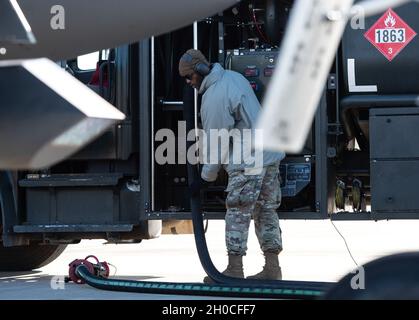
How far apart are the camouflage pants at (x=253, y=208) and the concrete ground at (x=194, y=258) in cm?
70

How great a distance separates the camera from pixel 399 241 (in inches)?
516

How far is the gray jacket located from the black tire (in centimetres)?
267

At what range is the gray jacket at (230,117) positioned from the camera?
6832 millimetres

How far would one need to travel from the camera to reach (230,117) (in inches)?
270

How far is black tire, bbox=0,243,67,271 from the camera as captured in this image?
352 inches

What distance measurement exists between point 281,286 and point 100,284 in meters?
1.51

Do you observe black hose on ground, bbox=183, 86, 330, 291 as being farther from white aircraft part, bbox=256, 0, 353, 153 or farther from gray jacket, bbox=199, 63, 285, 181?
white aircraft part, bbox=256, 0, 353, 153

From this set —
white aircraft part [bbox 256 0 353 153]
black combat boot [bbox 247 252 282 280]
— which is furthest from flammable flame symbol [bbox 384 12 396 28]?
white aircraft part [bbox 256 0 353 153]

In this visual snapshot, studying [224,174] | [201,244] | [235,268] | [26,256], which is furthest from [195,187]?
[26,256]

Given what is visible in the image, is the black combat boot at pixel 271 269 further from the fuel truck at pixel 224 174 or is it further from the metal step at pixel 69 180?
the metal step at pixel 69 180

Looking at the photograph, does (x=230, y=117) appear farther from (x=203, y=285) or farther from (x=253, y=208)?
(x=203, y=285)

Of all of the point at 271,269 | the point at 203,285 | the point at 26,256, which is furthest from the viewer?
the point at 26,256

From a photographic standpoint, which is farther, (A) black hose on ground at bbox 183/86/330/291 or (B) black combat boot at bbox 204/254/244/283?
(B) black combat boot at bbox 204/254/244/283

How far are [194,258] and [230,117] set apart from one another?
404 cm
